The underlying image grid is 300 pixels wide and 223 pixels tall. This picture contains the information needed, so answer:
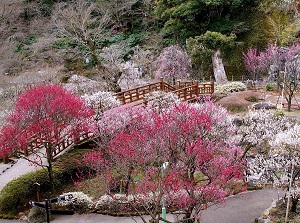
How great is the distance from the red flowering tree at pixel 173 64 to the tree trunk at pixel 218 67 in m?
2.23

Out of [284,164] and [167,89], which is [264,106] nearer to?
[167,89]

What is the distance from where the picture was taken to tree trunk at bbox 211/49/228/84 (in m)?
30.9

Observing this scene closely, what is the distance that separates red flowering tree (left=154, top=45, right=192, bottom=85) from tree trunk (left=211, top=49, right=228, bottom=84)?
2.23 meters

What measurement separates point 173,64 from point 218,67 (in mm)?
4055

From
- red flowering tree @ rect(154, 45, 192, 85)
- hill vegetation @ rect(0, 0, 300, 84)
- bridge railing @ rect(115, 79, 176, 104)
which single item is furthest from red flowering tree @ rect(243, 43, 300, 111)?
bridge railing @ rect(115, 79, 176, 104)

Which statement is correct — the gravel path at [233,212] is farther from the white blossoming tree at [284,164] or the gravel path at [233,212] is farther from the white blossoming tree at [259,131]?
the white blossoming tree at [259,131]

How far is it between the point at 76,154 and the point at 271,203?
943cm

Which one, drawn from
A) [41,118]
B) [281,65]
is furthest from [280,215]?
[281,65]

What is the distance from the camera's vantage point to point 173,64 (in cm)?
2970

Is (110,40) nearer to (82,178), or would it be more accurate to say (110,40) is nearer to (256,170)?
(82,178)

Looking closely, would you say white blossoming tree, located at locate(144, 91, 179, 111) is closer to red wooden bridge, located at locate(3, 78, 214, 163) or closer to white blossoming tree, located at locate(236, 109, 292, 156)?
red wooden bridge, located at locate(3, 78, 214, 163)

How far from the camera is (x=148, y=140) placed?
12.8 m

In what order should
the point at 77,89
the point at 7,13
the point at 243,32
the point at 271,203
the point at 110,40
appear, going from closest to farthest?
the point at 271,203 < the point at 77,89 < the point at 7,13 < the point at 243,32 < the point at 110,40

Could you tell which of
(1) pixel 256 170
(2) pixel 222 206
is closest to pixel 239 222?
(2) pixel 222 206
